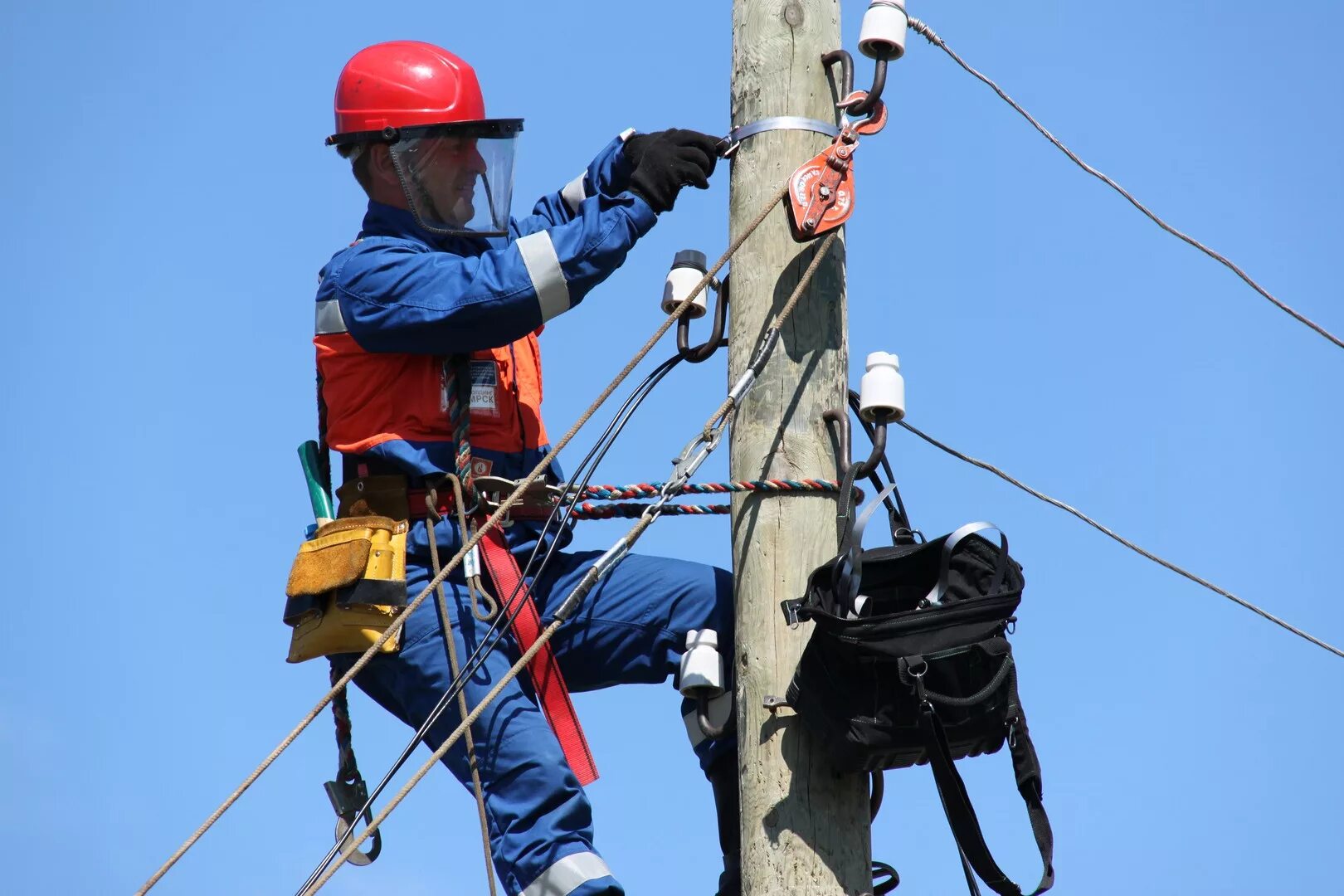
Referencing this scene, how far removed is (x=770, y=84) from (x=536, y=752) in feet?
5.85

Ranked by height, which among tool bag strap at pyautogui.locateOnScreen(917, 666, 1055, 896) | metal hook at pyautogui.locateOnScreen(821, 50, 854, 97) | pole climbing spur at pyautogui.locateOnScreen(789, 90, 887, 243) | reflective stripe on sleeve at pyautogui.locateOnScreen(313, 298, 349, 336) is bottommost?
tool bag strap at pyautogui.locateOnScreen(917, 666, 1055, 896)

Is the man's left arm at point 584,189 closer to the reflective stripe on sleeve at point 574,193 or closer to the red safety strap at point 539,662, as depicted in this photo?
the reflective stripe on sleeve at point 574,193

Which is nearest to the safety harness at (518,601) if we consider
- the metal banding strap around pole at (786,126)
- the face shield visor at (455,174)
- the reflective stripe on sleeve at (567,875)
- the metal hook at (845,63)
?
the reflective stripe on sleeve at (567,875)

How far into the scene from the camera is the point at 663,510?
16.5 ft

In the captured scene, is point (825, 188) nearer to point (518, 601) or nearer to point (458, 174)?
point (458, 174)

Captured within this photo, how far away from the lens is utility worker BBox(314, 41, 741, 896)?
4.64m

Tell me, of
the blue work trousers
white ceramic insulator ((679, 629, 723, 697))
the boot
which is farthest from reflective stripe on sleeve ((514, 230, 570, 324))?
the boot

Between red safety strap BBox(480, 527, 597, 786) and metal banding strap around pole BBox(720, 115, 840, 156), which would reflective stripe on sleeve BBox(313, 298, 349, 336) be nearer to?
red safety strap BBox(480, 527, 597, 786)

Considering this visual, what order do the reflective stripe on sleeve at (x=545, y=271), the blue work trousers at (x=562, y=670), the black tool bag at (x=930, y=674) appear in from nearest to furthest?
1. the black tool bag at (x=930, y=674)
2. the blue work trousers at (x=562, y=670)
3. the reflective stripe on sleeve at (x=545, y=271)

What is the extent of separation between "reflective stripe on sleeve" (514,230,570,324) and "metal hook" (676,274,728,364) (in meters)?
0.35

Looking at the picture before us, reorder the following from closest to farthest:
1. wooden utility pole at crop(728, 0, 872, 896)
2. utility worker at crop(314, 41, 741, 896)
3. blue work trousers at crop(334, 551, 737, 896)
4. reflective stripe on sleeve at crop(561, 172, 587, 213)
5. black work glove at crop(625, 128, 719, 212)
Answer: wooden utility pole at crop(728, 0, 872, 896)
blue work trousers at crop(334, 551, 737, 896)
utility worker at crop(314, 41, 741, 896)
black work glove at crop(625, 128, 719, 212)
reflective stripe on sleeve at crop(561, 172, 587, 213)

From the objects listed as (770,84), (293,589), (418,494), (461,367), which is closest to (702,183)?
(770,84)

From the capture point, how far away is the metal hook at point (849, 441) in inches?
178

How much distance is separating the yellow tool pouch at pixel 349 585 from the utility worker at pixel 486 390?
0.24 ft
